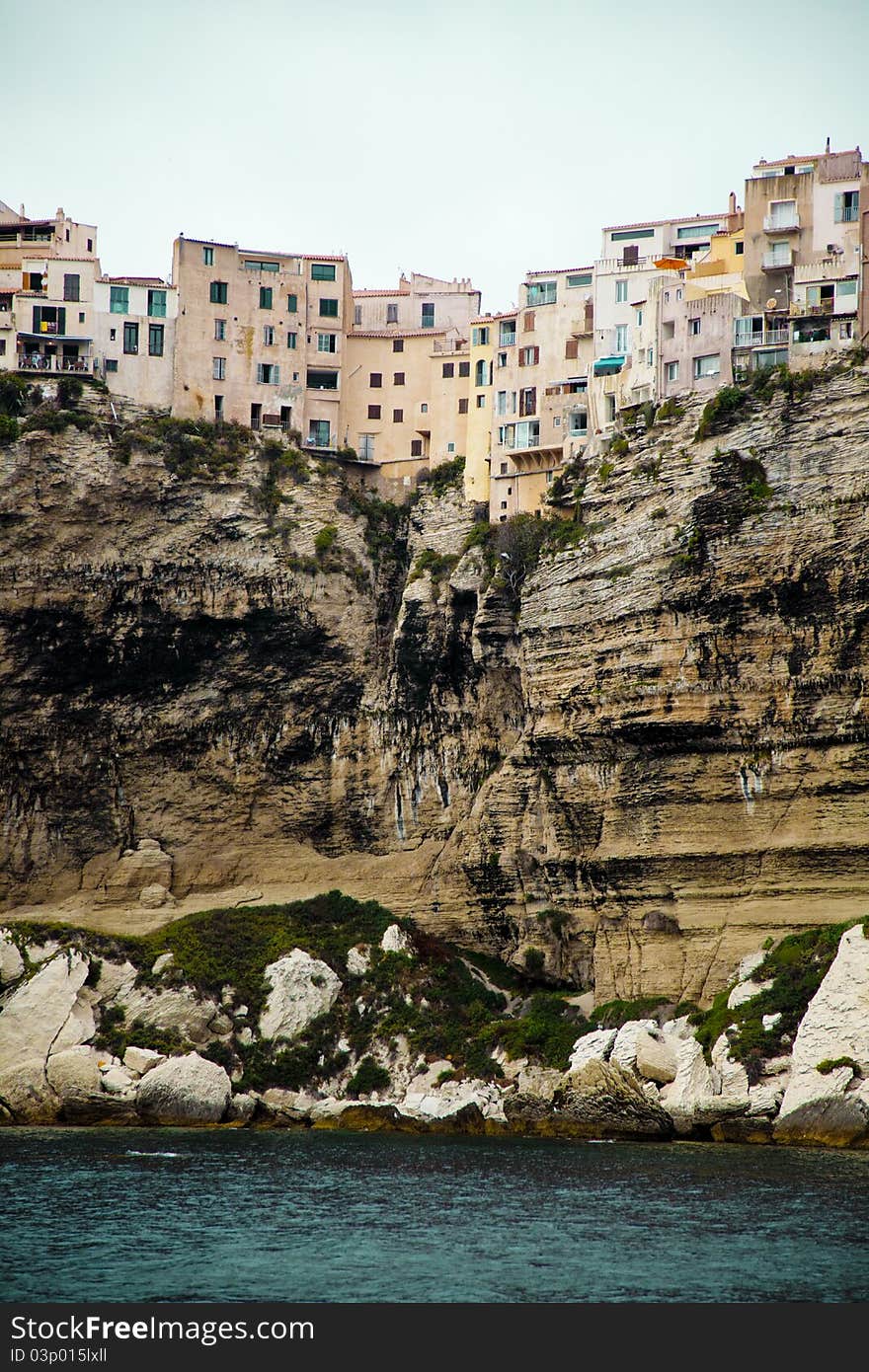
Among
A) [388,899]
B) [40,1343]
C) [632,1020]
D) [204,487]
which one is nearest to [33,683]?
[204,487]

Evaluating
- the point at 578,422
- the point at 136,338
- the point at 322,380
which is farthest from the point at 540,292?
the point at 136,338

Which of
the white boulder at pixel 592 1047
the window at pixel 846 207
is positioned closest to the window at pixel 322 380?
the window at pixel 846 207

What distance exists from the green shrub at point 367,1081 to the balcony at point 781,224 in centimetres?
3726

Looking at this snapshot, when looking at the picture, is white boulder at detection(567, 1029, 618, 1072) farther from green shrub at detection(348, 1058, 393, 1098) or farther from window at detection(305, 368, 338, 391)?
Answer: window at detection(305, 368, 338, 391)

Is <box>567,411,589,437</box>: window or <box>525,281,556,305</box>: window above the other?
<box>525,281,556,305</box>: window

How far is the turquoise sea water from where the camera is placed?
3841cm

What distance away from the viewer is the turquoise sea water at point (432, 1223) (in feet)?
126

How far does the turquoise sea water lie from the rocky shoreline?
2375mm

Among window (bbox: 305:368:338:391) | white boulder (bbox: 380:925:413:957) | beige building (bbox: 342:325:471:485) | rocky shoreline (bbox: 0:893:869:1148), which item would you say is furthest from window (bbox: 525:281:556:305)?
white boulder (bbox: 380:925:413:957)

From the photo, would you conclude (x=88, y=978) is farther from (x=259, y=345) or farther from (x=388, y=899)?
(x=259, y=345)

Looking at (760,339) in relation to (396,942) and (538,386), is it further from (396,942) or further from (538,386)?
(396,942)

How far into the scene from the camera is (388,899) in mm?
81125

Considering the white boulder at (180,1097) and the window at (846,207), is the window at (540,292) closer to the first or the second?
the window at (846,207)

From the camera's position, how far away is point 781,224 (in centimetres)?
→ 7900
